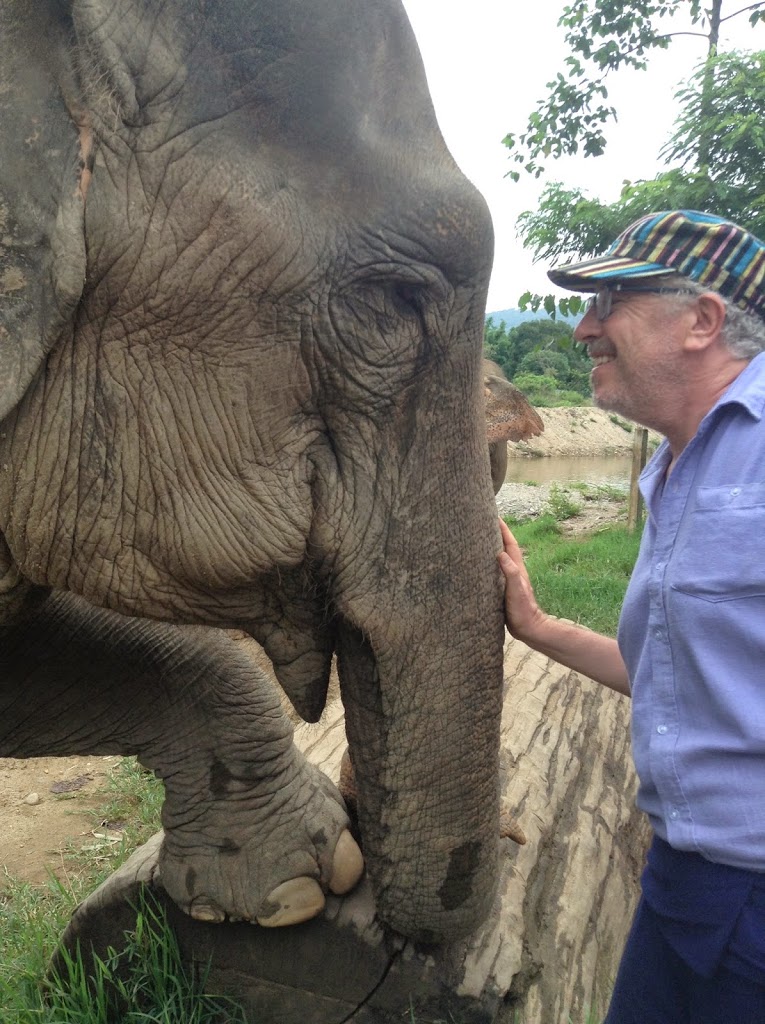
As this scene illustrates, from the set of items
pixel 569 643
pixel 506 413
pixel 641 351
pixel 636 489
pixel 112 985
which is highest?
pixel 641 351

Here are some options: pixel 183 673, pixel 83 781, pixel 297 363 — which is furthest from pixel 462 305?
pixel 83 781

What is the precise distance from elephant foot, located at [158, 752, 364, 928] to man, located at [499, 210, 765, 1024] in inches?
29.1

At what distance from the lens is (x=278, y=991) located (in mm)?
2303

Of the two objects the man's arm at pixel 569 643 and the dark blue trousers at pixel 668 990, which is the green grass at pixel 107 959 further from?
the man's arm at pixel 569 643

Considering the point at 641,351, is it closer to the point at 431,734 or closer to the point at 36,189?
the point at 431,734

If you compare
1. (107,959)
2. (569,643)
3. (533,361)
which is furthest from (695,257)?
(533,361)

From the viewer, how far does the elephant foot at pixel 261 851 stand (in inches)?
91.5

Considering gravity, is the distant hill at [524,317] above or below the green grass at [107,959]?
above

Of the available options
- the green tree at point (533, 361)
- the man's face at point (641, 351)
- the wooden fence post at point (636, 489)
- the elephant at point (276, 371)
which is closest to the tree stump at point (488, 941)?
the elephant at point (276, 371)

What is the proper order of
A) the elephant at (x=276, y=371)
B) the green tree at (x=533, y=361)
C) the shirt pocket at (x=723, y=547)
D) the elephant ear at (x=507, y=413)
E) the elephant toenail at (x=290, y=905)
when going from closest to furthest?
1. the shirt pocket at (x=723, y=547)
2. the elephant at (x=276, y=371)
3. the elephant toenail at (x=290, y=905)
4. the elephant ear at (x=507, y=413)
5. the green tree at (x=533, y=361)

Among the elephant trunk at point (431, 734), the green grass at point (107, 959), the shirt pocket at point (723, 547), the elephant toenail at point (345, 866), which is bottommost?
the green grass at point (107, 959)

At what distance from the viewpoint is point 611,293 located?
1915 millimetres

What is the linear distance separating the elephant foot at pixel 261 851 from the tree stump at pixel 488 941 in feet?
0.23

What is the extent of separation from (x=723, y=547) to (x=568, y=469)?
79.2ft
